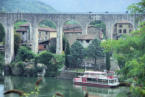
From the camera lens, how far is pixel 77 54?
40.8m

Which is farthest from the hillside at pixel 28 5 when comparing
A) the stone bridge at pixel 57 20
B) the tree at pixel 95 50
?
the tree at pixel 95 50

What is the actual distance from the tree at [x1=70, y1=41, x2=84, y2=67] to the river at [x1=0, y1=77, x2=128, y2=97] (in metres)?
4.31

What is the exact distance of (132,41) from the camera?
1548cm

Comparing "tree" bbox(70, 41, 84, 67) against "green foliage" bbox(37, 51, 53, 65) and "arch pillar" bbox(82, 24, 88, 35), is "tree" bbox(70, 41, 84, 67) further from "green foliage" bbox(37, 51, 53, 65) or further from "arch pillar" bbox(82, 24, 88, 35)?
"arch pillar" bbox(82, 24, 88, 35)

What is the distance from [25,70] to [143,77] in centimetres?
2959

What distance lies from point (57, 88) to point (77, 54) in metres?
10.3

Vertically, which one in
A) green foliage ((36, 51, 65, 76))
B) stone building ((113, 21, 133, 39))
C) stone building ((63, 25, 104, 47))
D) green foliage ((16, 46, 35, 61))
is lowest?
green foliage ((36, 51, 65, 76))

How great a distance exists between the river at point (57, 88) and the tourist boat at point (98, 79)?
0.95 meters

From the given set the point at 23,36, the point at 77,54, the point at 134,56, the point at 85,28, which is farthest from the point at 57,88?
the point at 23,36

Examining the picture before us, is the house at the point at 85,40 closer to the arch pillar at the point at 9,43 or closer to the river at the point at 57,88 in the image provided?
the river at the point at 57,88

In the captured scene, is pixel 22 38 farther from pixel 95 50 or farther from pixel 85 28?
pixel 95 50

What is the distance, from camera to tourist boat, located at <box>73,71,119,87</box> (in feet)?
109

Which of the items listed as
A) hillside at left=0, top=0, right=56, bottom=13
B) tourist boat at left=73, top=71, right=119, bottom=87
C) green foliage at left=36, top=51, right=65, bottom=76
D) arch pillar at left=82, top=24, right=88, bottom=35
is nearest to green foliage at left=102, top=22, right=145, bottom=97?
tourist boat at left=73, top=71, right=119, bottom=87

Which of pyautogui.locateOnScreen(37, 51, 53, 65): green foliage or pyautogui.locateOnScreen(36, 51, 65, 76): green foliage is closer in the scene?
pyautogui.locateOnScreen(36, 51, 65, 76): green foliage
